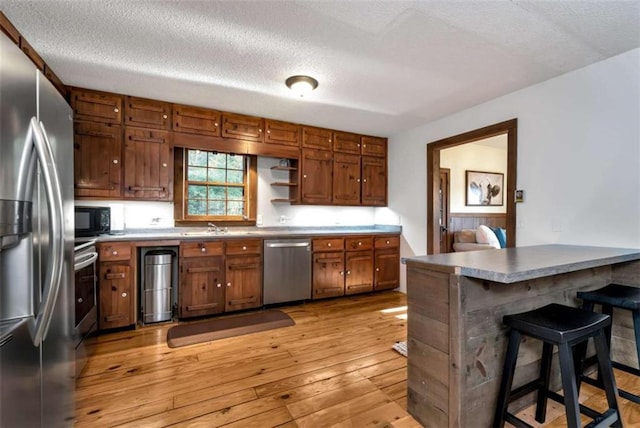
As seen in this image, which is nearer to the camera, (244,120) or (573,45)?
(573,45)

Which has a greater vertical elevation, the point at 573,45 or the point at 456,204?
the point at 573,45

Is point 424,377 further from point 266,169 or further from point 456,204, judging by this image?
point 456,204

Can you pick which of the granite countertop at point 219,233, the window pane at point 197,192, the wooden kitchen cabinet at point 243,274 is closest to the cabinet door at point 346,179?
the granite countertop at point 219,233

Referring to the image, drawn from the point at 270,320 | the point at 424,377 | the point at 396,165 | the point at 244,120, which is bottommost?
the point at 270,320

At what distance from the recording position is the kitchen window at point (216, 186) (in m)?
3.68

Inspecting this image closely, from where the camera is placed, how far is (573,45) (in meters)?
2.20

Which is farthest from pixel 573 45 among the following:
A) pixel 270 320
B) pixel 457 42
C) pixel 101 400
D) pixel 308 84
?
pixel 101 400

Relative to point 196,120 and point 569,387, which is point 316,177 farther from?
point 569,387

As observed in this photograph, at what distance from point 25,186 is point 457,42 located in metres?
2.63

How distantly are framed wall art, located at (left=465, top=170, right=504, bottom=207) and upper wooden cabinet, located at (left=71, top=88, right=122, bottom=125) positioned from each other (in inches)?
235

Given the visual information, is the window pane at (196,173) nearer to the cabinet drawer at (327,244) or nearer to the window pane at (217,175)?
the window pane at (217,175)

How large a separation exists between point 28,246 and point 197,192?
9.28 ft

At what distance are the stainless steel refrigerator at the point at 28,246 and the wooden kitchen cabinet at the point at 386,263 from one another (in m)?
3.66

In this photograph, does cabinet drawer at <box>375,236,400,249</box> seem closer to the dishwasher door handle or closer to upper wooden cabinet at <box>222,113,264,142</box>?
the dishwasher door handle
